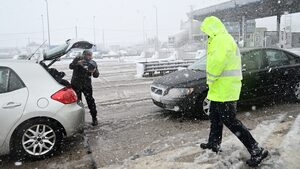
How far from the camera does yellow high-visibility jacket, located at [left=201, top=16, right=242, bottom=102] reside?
3.71 metres

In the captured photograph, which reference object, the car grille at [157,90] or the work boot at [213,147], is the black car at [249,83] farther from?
the work boot at [213,147]

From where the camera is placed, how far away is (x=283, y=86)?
6.88 m

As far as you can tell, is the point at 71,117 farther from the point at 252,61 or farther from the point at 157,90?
the point at 252,61

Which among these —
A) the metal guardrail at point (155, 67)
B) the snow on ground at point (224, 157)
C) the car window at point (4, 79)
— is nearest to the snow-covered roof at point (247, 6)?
the metal guardrail at point (155, 67)

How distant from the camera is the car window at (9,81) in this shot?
14.0ft

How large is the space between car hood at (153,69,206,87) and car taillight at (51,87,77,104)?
223 centimetres

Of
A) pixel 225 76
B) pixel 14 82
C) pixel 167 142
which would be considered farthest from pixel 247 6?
pixel 14 82

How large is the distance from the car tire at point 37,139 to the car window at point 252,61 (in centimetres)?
413

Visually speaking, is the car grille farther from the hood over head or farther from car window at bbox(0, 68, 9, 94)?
car window at bbox(0, 68, 9, 94)

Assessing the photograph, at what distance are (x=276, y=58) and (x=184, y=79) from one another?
8.13 feet

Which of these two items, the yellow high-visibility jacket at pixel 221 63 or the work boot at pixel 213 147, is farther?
the work boot at pixel 213 147

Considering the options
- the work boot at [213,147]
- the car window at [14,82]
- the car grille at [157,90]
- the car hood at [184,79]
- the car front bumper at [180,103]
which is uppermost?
the car window at [14,82]

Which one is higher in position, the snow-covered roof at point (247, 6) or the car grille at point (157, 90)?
the snow-covered roof at point (247, 6)

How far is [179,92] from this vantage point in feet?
19.5
